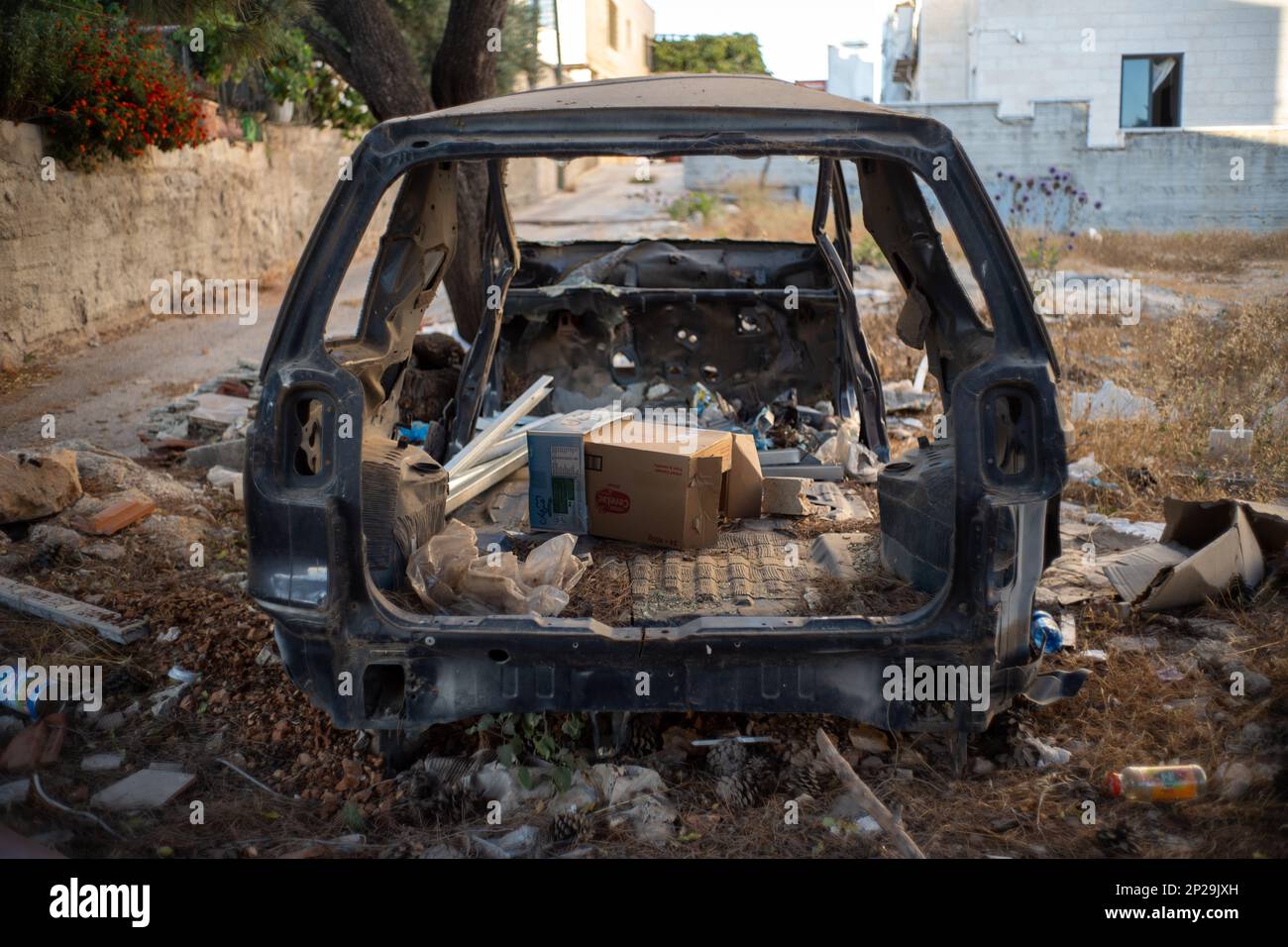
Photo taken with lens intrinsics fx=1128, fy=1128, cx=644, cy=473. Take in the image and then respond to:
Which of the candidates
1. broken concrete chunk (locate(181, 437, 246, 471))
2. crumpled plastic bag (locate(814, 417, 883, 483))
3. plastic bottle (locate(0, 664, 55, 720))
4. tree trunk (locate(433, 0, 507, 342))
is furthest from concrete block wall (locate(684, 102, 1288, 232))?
plastic bottle (locate(0, 664, 55, 720))

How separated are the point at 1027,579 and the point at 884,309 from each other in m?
8.71

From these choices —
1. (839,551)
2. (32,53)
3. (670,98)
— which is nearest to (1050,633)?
(839,551)

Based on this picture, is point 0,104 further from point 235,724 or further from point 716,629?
point 716,629

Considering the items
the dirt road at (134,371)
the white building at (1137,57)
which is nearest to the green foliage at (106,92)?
the dirt road at (134,371)

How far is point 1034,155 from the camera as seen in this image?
1880 cm

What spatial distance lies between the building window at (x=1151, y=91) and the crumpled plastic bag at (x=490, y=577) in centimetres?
2136

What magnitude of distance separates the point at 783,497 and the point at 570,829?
5.43 feet

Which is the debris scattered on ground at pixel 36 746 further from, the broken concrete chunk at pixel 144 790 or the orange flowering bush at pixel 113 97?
the orange flowering bush at pixel 113 97

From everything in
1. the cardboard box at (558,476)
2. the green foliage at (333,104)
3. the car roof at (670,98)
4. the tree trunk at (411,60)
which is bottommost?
the cardboard box at (558,476)

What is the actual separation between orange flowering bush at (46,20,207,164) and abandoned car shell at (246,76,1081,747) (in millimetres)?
7650

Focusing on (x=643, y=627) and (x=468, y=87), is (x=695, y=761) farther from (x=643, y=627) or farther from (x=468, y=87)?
(x=468, y=87)

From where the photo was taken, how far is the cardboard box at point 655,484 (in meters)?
3.60

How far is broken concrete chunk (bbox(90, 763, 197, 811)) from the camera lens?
10.3ft

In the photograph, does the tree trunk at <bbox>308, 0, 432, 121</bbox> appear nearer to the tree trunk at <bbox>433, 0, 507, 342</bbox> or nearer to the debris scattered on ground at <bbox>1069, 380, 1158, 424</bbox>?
the tree trunk at <bbox>433, 0, 507, 342</bbox>
